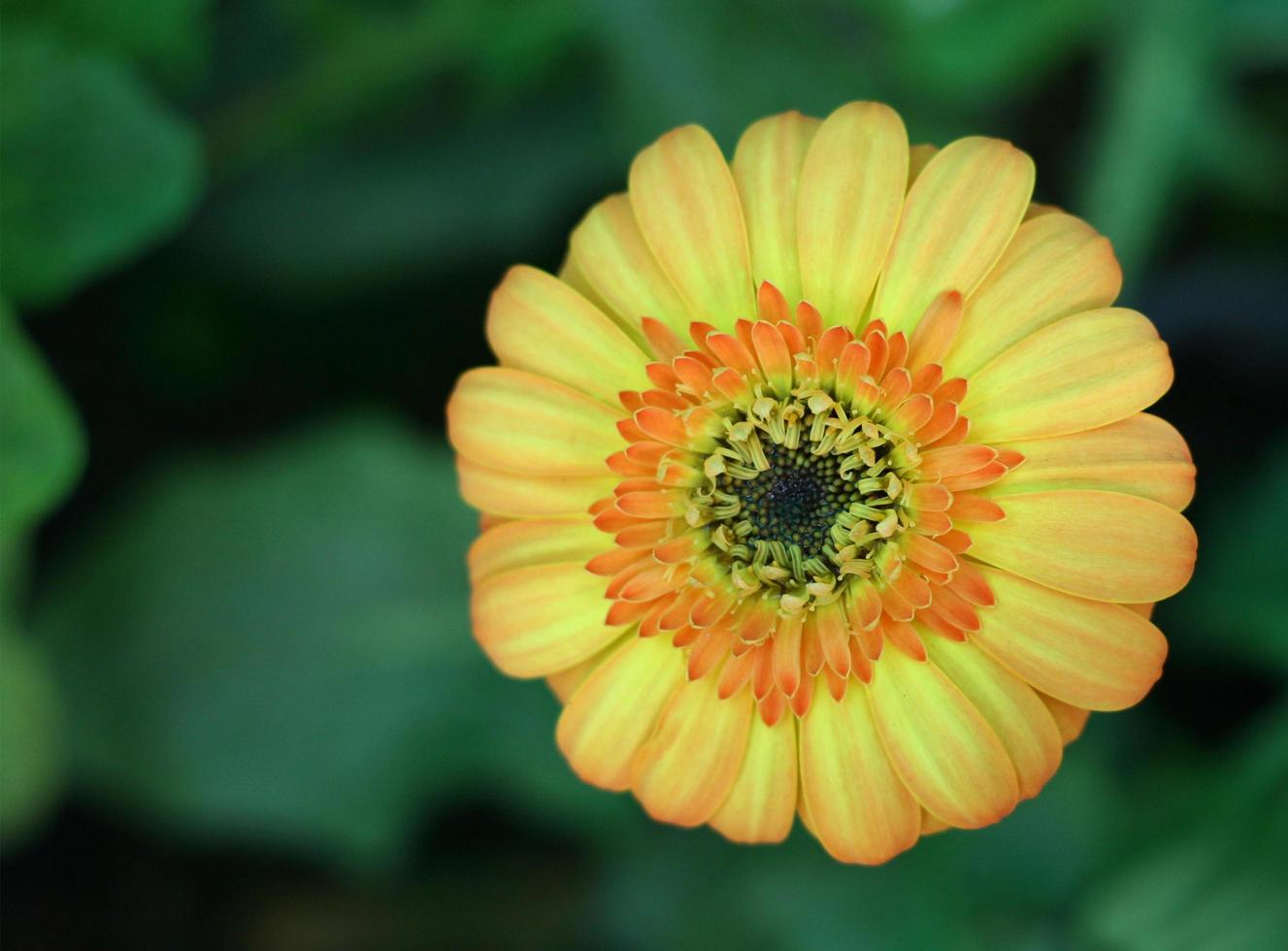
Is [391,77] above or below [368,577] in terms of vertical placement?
above

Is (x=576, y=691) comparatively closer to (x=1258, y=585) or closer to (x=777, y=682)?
(x=777, y=682)

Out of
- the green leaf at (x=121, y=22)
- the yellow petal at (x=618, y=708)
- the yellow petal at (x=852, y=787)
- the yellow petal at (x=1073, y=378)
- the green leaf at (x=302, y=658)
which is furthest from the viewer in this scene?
the green leaf at (x=302, y=658)

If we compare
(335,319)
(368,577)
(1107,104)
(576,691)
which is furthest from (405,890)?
(1107,104)

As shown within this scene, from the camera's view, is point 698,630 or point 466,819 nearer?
point 698,630

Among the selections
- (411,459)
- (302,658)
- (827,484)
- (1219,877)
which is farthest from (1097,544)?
(302,658)

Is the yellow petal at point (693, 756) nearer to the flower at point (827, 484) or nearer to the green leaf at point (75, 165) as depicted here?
the flower at point (827, 484)

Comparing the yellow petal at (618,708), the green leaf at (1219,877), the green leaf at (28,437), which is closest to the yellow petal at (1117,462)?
the yellow petal at (618,708)

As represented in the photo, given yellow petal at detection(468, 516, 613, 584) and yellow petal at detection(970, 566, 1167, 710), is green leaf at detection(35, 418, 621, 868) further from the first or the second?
yellow petal at detection(970, 566, 1167, 710)
